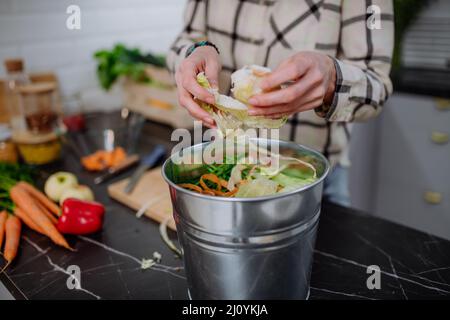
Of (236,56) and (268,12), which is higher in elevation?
(268,12)

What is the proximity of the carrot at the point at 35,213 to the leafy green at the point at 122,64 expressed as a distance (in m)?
0.83

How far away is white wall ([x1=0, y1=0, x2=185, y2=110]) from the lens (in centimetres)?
168

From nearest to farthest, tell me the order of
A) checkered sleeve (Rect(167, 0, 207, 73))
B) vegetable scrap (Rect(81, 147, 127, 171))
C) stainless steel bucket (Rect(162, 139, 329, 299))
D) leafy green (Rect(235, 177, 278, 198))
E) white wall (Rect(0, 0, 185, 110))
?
1. stainless steel bucket (Rect(162, 139, 329, 299))
2. leafy green (Rect(235, 177, 278, 198))
3. checkered sleeve (Rect(167, 0, 207, 73))
4. vegetable scrap (Rect(81, 147, 127, 171))
5. white wall (Rect(0, 0, 185, 110))

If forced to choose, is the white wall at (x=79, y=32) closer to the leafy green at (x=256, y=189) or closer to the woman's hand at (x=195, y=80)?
the woman's hand at (x=195, y=80)

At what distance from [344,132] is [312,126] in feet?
0.39

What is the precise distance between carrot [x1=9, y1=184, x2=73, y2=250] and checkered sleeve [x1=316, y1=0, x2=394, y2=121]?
0.67 meters

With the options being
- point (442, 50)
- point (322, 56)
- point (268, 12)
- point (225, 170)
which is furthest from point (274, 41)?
point (442, 50)

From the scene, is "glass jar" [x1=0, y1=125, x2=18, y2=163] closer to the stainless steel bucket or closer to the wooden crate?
the wooden crate

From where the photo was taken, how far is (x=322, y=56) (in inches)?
31.0

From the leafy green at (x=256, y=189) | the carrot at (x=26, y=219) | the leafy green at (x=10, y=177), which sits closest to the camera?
the leafy green at (x=256, y=189)

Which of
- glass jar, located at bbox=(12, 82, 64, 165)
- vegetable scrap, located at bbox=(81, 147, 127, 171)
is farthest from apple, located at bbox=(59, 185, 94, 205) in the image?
glass jar, located at bbox=(12, 82, 64, 165)

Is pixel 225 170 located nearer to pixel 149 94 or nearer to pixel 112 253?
pixel 112 253

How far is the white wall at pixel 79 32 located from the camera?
1.68m

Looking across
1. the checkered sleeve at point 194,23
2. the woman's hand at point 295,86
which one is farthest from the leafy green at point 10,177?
the woman's hand at point 295,86
